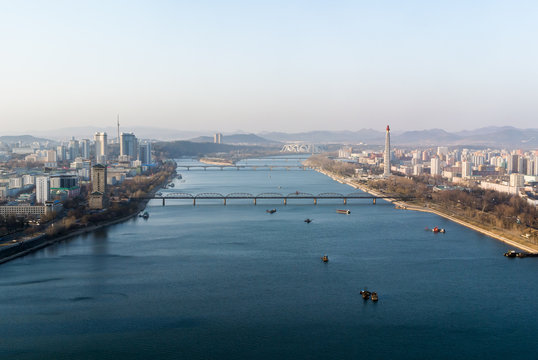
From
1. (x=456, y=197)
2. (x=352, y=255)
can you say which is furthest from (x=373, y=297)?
(x=456, y=197)

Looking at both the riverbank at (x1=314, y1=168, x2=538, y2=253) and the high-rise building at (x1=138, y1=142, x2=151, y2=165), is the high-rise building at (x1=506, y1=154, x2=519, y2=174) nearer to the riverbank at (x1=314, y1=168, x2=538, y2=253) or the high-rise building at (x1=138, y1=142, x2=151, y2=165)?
the riverbank at (x1=314, y1=168, x2=538, y2=253)

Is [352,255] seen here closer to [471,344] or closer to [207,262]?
[207,262]

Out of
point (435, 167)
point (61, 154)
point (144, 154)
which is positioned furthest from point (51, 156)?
point (435, 167)

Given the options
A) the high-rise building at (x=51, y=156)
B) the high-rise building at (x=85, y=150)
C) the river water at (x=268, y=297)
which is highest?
the high-rise building at (x=85, y=150)

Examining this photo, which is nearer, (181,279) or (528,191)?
(181,279)

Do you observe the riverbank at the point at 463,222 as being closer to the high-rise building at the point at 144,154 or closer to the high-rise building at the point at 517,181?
the high-rise building at the point at 517,181

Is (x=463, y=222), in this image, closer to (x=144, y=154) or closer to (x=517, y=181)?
(x=517, y=181)

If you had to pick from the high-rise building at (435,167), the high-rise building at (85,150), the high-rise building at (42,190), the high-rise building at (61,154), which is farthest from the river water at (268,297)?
the high-rise building at (85,150)

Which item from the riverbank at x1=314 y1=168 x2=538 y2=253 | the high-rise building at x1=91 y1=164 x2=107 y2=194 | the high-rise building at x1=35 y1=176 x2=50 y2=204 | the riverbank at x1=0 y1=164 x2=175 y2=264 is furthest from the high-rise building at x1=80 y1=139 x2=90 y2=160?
the riverbank at x1=0 y1=164 x2=175 y2=264
